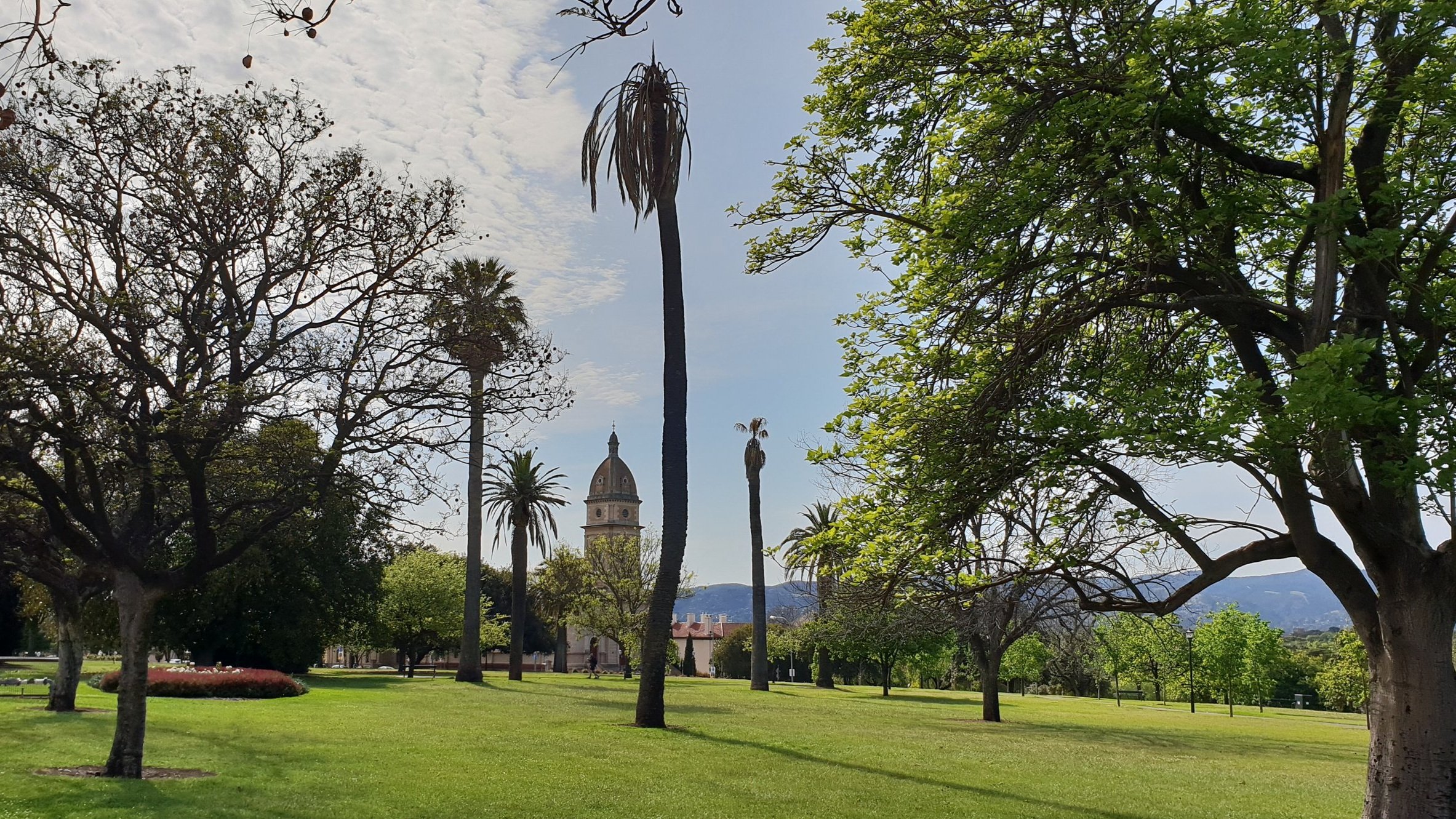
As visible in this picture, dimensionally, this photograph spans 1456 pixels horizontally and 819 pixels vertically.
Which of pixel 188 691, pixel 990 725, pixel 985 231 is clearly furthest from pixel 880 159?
pixel 188 691

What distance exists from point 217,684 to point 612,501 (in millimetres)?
98112

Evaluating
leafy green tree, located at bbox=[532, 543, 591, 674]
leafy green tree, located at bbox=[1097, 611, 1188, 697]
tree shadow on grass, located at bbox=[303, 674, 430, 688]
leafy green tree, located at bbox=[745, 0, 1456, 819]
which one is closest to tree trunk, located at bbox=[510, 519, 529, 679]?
tree shadow on grass, located at bbox=[303, 674, 430, 688]

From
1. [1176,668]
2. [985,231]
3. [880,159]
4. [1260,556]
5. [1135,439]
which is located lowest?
[1176,668]

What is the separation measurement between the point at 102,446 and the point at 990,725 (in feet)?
82.8

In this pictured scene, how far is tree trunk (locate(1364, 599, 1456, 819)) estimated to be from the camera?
964 centimetres

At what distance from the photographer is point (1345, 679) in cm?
6225

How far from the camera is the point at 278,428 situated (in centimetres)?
1341

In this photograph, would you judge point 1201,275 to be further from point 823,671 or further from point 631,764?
point 823,671

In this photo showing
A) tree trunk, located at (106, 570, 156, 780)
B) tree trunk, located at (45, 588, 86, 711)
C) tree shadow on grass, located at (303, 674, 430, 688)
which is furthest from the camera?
tree shadow on grass, located at (303, 674, 430, 688)

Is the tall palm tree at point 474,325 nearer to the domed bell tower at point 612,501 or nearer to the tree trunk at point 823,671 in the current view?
the tree trunk at point 823,671

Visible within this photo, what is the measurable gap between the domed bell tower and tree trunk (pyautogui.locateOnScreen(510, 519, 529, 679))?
75861 millimetres

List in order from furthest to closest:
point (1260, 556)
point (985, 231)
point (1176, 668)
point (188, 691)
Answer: point (1176, 668)
point (188, 691)
point (1260, 556)
point (985, 231)

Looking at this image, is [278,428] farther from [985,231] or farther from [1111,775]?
[1111,775]

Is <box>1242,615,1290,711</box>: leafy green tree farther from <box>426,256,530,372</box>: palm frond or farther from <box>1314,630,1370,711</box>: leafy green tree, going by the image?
<box>426,256,530,372</box>: palm frond
